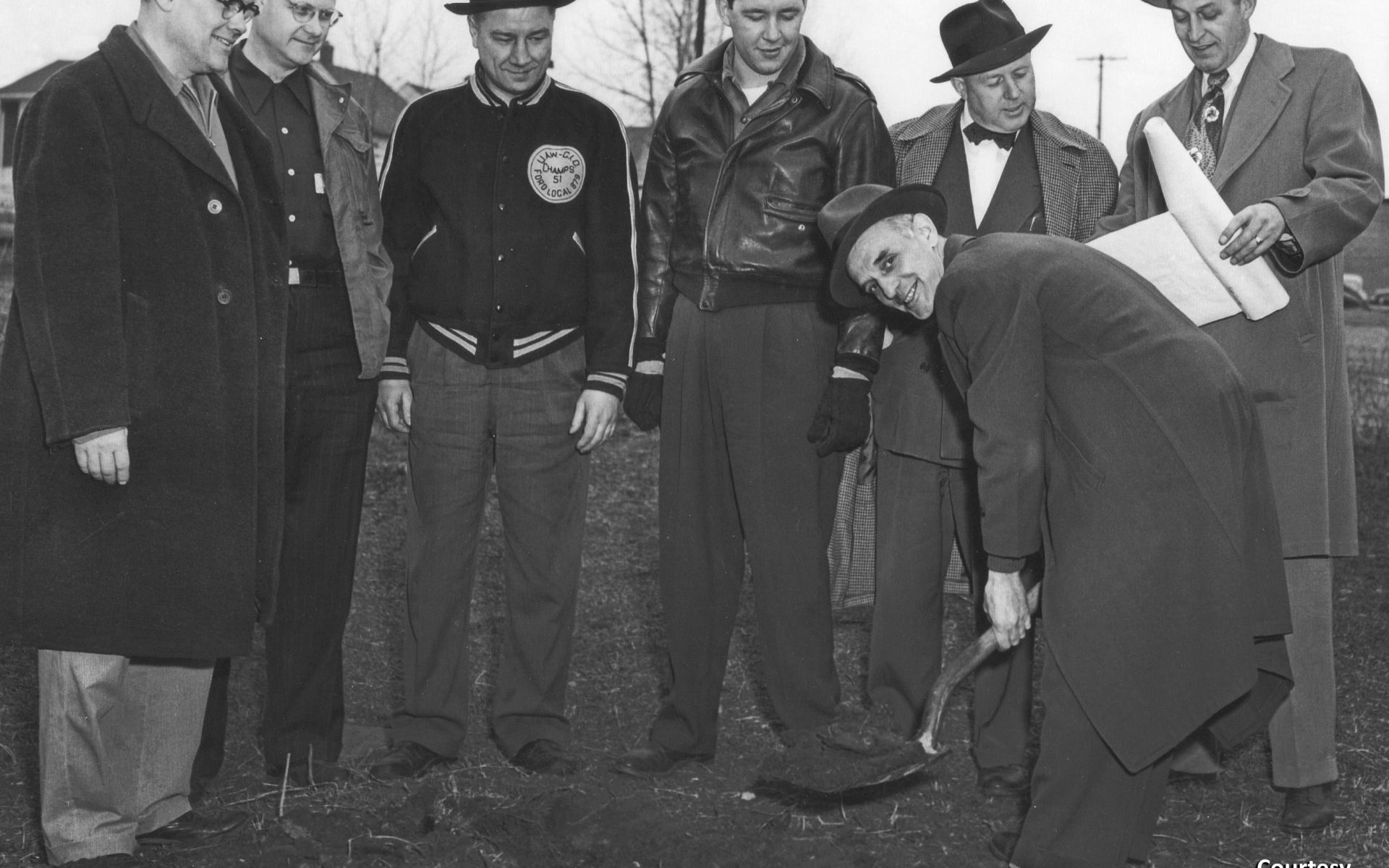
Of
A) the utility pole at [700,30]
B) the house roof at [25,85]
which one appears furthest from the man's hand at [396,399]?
the house roof at [25,85]

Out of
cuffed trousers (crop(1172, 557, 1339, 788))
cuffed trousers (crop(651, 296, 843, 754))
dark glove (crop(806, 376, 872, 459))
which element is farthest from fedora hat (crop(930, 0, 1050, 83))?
cuffed trousers (crop(1172, 557, 1339, 788))

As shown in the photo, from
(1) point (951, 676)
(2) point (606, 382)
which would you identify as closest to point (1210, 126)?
(1) point (951, 676)

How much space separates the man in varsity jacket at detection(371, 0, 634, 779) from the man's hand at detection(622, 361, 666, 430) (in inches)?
2.1

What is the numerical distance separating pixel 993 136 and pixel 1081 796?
6.59 ft

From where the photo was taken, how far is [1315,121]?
3.95m

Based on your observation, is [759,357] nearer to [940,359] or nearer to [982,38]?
[940,359]

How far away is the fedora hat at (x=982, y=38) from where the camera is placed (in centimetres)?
424

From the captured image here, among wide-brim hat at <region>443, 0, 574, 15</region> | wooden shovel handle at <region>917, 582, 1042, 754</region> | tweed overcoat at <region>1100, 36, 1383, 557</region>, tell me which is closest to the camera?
wooden shovel handle at <region>917, 582, 1042, 754</region>

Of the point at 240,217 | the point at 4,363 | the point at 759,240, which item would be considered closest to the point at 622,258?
the point at 759,240

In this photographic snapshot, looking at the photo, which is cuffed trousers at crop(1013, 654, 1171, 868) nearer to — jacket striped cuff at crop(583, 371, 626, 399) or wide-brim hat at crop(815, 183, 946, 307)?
wide-brim hat at crop(815, 183, 946, 307)

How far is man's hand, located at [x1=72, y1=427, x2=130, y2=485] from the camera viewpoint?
3219 millimetres

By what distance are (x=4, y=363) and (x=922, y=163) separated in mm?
2561

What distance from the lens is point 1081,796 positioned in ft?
10.7

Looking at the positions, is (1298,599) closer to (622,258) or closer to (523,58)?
(622,258)
